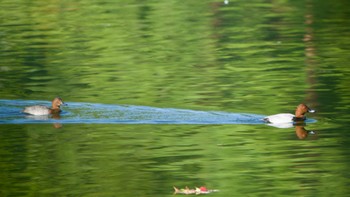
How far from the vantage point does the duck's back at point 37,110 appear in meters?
21.2

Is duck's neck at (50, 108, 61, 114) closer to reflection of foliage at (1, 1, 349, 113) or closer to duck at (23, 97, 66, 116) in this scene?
duck at (23, 97, 66, 116)

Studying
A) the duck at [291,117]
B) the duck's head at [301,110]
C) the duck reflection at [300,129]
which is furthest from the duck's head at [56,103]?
the duck's head at [301,110]

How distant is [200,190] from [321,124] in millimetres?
5317

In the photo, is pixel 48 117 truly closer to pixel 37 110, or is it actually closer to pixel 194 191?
pixel 37 110

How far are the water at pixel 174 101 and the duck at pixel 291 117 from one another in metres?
0.18

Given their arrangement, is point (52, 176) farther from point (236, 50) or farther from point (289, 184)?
point (236, 50)

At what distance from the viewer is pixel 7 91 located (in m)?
24.2

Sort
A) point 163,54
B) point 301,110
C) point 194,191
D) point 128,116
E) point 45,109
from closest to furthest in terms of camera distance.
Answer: point 194,191 → point 301,110 → point 128,116 → point 45,109 → point 163,54

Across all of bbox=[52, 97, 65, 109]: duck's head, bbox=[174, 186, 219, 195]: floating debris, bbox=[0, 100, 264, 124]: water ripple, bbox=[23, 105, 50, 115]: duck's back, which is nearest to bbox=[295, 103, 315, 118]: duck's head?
bbox=[0, 100, 264, 124]: water ripple

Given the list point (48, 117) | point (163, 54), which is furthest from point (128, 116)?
point (163, 54)

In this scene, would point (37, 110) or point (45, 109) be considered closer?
point (37, 110)

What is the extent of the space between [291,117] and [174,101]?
3053mm

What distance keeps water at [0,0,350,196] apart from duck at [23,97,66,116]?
0.14 metres

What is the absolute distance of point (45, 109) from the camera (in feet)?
70.2
